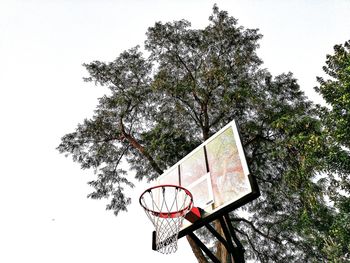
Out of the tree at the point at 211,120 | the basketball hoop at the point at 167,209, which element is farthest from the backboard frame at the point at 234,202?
the tree at the point at 211,120

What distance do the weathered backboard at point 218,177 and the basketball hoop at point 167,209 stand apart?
0.26m

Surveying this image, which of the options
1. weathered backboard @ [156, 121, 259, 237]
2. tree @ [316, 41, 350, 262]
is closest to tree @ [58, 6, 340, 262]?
tree @ [316, 41, 350, 262]

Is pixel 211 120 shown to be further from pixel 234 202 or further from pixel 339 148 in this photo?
pixel 234 202

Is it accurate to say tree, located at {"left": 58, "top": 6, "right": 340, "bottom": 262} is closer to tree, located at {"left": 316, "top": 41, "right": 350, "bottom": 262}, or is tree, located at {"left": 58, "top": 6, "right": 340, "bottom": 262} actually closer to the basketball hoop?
tree, located at {"left": 316, "top": 41, "right": 350, "bottom": 262}

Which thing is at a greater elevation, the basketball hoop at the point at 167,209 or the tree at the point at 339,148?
the tree at the point at 339,148

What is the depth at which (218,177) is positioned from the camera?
5234 mm

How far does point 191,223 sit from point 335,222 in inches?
211

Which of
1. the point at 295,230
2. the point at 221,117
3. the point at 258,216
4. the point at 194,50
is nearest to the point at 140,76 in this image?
the point at 194,50

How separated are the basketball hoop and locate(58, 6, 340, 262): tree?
3.31 metres

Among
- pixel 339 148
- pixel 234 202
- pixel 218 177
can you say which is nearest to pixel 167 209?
pixel 218 177

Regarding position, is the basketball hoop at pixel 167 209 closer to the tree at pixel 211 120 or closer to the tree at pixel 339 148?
the tree at pixel 211 120

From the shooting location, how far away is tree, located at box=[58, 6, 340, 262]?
9305 mm

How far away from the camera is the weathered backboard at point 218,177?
4.50m

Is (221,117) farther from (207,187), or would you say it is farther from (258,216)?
(207,187)
